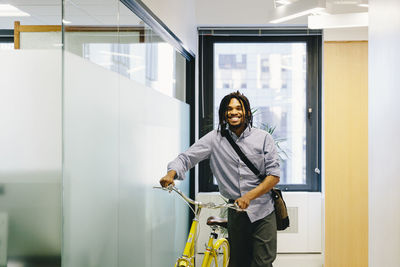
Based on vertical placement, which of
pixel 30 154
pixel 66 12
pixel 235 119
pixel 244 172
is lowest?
pixel 244 172

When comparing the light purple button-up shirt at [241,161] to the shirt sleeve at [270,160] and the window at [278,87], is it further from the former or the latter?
the window at [278,87]

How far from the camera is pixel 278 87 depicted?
5422 millimetres

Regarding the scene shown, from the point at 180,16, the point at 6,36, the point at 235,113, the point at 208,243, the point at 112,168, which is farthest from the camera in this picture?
the point at 180,16

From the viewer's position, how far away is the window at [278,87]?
5363mm

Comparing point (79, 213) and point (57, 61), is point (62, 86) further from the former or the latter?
point (79, 213)

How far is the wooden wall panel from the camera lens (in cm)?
488

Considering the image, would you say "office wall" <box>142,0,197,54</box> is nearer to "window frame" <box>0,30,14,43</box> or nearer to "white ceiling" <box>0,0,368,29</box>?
"white ceiling" <box>0,0,368,29</box>

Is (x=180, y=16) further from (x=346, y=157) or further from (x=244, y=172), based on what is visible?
(x=346, y=157)

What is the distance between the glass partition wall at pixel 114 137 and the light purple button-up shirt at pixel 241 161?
0.37 m

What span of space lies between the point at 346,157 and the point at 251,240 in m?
2.05

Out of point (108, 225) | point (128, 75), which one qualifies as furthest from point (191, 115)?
point (108, 225)

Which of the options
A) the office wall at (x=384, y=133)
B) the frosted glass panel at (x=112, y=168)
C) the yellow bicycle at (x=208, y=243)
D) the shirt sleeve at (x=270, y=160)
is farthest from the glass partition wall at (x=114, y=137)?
the office wall at (x=384, y=133)

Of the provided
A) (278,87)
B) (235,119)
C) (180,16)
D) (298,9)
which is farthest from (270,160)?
(278,87)

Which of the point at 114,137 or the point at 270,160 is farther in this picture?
the point at 270,160
